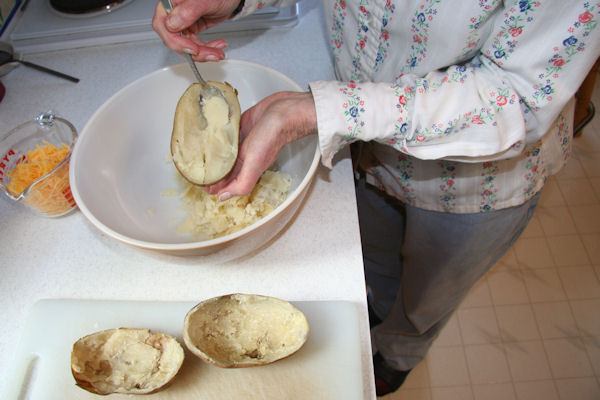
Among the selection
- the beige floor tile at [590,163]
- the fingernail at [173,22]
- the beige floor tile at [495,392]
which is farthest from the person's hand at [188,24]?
the beige floor tile at [590,163]

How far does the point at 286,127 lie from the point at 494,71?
0.29 m

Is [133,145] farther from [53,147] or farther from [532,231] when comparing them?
[532,231]

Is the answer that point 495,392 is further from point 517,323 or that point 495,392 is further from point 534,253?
point 534,253

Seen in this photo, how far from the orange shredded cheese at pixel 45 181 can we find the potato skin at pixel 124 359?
25 cm

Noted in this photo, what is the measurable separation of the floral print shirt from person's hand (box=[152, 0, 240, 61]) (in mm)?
226

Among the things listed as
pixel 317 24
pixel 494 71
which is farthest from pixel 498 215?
pixel 317 24

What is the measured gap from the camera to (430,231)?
35.0 inches

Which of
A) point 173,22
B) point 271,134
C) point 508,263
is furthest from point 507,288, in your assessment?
point 173,22

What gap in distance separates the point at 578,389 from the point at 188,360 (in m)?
1.37

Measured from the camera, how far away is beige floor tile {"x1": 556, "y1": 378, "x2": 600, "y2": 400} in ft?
4.45

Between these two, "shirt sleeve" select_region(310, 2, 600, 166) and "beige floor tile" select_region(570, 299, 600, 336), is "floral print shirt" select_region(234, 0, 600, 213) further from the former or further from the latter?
"beige floor tile" select_region(570, 299, 600, 336)

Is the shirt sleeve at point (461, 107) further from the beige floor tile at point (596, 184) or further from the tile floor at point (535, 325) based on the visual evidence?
the beige floor tile at point (596, 184)

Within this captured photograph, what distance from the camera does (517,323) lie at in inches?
59.0

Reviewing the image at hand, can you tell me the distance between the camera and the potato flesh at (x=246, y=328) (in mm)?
527
